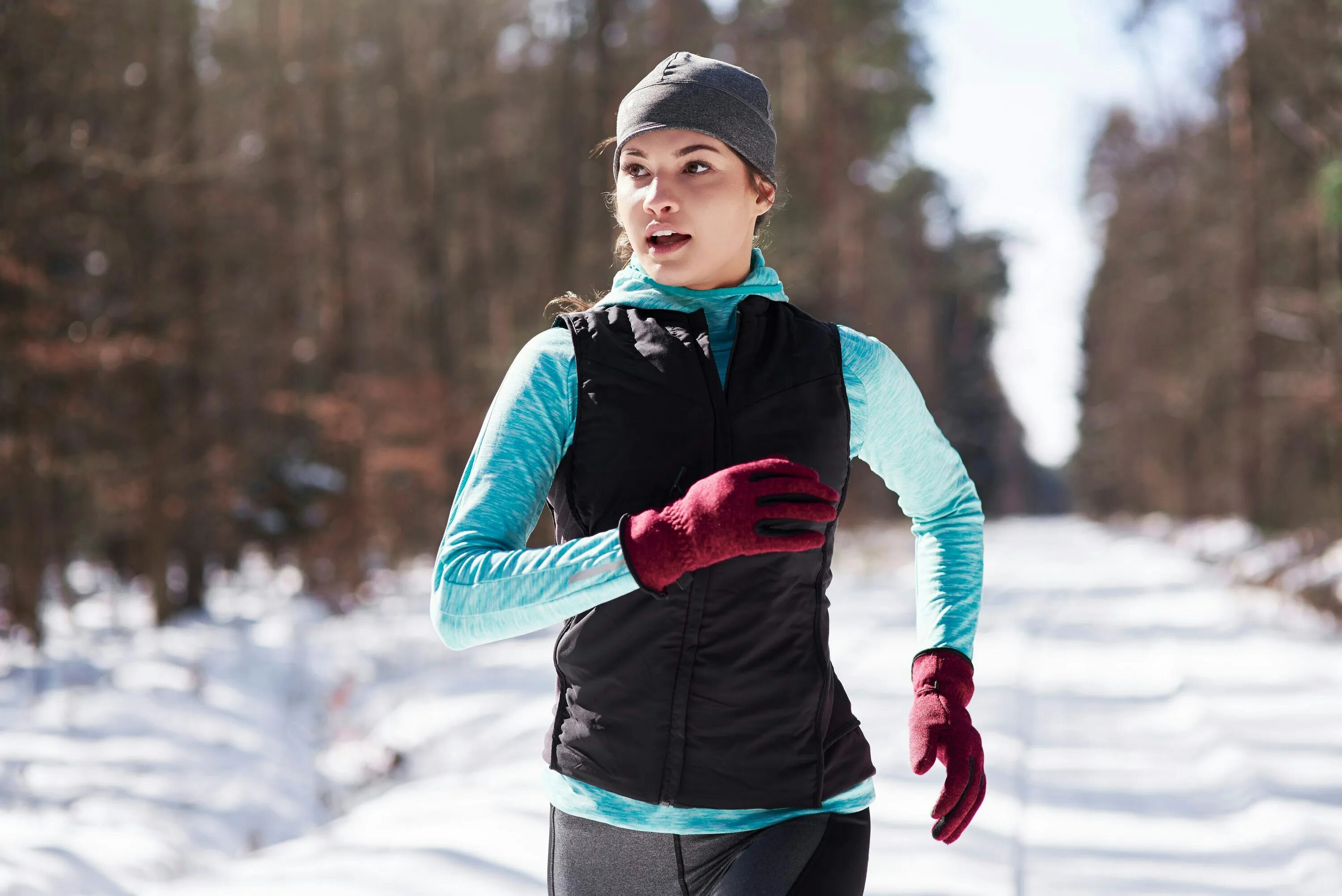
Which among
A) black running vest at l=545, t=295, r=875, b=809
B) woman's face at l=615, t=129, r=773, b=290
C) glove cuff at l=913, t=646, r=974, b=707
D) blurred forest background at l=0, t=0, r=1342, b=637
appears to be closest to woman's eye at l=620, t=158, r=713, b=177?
woman's face at l=615, t=129, r=773, b=290

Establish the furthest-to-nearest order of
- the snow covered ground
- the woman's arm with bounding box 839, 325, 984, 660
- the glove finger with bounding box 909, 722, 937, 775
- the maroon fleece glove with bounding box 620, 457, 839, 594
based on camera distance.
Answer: the snow covered ground, the woman's arm with bounding box 839, 325, 984, 660, the glove finger with bounding box 909, 722, 937, 775, the maroon fleece glove with bounding box 620, 457, 839, 594

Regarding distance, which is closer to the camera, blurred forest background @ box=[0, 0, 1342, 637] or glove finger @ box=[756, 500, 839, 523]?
glove finger @ box=[756, 500, 839, 523]

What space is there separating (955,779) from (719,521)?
2.30 ft

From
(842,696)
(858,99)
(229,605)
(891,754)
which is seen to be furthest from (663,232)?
(858,99)

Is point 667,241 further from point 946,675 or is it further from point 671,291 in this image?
point 946,675

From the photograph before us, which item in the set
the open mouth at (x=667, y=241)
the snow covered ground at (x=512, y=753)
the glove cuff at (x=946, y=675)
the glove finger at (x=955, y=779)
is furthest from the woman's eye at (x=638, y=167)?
the snow covered ground at (x=512, y=753)

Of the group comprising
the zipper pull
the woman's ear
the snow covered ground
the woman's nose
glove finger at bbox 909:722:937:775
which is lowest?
the snow covered ground

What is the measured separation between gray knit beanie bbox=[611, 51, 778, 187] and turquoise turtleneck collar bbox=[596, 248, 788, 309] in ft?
0.61

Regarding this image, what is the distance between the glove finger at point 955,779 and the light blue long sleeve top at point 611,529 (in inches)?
4.9

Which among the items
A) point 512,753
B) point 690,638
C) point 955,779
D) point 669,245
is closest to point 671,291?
point 669,245

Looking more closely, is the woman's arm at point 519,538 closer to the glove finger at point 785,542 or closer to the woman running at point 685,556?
the woman running at point 685,556

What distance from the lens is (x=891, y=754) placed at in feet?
23.1

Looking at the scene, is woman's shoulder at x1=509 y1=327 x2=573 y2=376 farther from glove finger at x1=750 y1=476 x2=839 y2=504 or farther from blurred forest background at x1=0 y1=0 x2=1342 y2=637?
blurred forest background at x1=0 y1=0 x2=1342 y2=637

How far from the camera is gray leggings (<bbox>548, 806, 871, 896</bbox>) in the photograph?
1822 millimetres
